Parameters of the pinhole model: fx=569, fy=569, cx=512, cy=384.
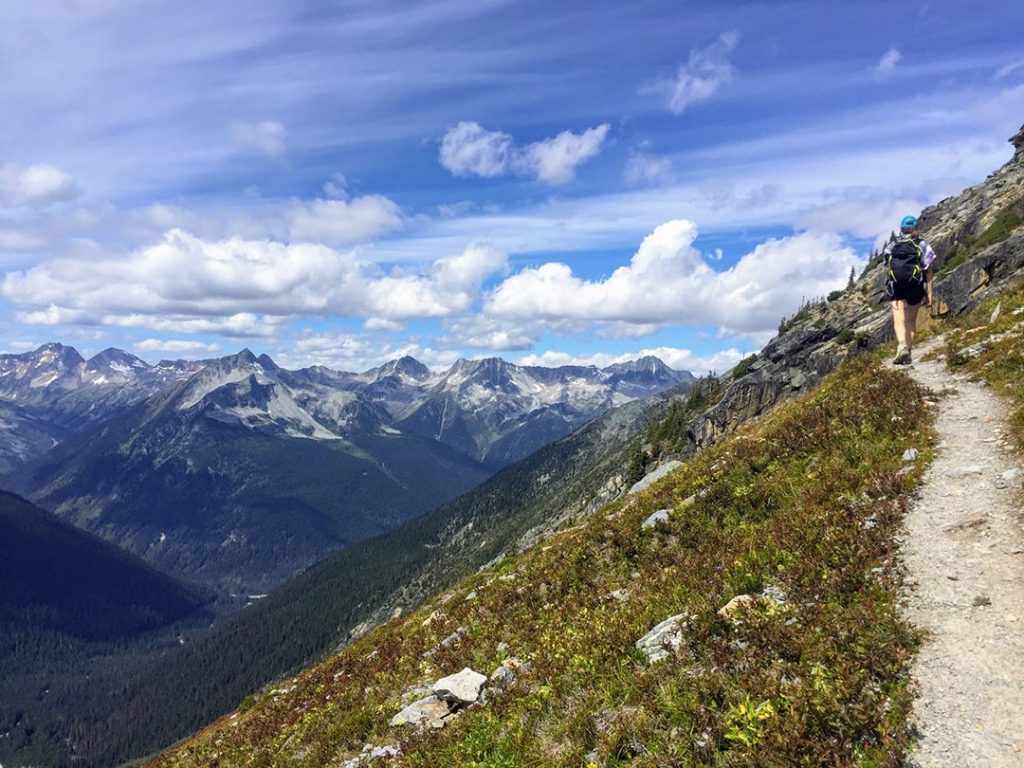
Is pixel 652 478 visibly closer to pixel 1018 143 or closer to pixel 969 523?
pixel 969 523

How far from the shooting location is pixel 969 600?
870cm

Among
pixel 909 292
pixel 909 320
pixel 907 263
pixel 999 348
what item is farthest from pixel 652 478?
pixel 999 348

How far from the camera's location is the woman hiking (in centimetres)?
2133

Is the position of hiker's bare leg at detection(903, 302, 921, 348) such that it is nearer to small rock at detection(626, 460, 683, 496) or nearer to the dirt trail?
the dirt trail

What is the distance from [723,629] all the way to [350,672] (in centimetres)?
1343

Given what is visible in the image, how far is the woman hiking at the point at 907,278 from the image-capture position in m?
21.3

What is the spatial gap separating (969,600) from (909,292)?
674 inches

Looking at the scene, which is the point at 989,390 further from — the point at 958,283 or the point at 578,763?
the point at 958,283

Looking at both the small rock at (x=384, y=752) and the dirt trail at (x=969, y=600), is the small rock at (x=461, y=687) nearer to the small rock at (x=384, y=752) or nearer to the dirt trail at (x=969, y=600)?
the small rock at (x=384, y=752)

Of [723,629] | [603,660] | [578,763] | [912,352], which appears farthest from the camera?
[912,352]

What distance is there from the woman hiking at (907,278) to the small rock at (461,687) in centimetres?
2073

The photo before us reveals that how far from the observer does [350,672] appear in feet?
59.8

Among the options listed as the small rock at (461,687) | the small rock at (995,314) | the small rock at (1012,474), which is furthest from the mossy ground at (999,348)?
the small rock at (461,687)

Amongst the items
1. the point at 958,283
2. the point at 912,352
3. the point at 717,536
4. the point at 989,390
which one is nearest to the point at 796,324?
the point at 958,283
